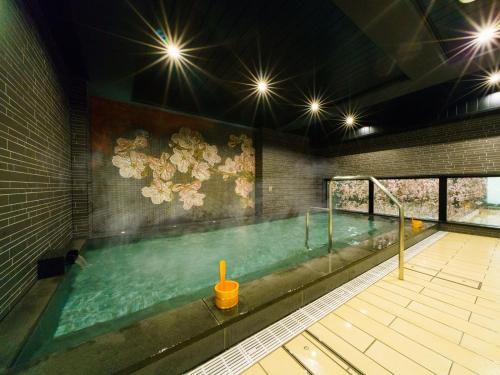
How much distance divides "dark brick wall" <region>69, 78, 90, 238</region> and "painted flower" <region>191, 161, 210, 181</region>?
2063mm

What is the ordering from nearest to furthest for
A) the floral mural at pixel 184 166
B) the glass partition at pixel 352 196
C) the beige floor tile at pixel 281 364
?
the beige floor tile at pixel 281 364, the floral mural at pixel 184 166, the glass partition at pixel 352 196

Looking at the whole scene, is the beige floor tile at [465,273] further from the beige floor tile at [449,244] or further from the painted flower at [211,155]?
the painted flower at [211,155]

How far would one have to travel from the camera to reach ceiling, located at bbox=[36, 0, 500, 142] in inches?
78.7

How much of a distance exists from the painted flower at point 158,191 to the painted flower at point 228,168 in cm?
142

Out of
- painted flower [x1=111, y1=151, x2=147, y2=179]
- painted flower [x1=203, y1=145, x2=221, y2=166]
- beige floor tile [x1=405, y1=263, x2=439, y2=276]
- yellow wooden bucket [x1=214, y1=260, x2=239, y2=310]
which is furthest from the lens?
painted flower [x1=203, y1=145, x2=221, y2=166]

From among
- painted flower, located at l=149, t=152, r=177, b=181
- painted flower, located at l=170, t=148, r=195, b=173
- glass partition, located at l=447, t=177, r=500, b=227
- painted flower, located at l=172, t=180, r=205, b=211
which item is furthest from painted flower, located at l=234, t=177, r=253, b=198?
glass partition, located at l=447, t=177, r=500, b=227

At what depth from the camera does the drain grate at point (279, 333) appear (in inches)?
39.4

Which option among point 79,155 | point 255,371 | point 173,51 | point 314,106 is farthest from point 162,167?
point 255,371

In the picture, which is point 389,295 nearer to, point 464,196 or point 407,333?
point 407,333

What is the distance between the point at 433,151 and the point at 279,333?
19.0 feet

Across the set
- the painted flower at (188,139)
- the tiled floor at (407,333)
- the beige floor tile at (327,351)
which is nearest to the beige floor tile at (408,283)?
the tiled floor at (407,333)

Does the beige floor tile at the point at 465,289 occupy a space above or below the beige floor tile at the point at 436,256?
above

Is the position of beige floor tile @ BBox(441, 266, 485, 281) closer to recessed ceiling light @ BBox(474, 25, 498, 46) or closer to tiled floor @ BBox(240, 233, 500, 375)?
tiled floor @ BBox(240, 233, 500, 375)

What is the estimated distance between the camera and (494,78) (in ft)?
10.4
